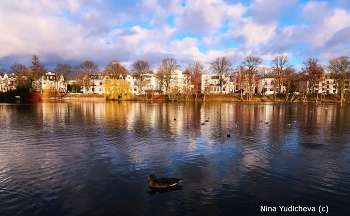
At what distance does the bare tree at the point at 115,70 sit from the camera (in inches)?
4008

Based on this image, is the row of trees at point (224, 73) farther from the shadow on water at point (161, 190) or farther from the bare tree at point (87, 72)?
the shadow on water at point (161, 190)

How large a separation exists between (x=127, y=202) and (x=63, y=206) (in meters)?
2.27

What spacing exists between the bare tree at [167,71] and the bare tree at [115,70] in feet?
58.9

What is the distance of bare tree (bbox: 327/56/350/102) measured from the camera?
82625mm

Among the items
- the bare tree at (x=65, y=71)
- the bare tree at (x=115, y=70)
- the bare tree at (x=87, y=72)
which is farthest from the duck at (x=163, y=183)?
the bare tree at (x=65, y=71)

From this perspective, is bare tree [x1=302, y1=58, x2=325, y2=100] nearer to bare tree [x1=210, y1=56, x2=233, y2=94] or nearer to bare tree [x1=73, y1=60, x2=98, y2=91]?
bare tree [x1=210, y1=56, x2=233, y2=94]

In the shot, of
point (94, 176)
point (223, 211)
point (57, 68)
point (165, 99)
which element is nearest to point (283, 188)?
point (223, 211)

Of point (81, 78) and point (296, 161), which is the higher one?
point (81, 78)

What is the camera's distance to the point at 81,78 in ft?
351

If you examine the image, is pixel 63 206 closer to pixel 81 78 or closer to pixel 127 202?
pixel 127 202

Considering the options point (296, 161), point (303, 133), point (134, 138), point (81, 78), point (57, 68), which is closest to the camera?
point (296, 161)

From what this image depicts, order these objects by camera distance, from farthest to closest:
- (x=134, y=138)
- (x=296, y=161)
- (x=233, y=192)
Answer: (x=134, y=138)
(x=296, y=161)
(x=233, y=192)

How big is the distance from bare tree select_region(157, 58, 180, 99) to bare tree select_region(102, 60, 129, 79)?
18.0 metres

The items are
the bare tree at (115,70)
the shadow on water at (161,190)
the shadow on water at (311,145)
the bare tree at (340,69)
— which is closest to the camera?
the shadow on water at (161,190)
